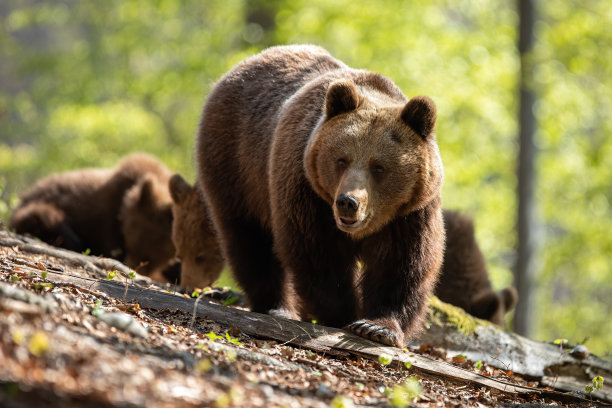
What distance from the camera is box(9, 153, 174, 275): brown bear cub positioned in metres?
9.23

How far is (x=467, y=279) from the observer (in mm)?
8719

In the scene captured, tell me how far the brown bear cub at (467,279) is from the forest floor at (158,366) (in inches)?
117

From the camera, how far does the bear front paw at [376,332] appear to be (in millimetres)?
5414

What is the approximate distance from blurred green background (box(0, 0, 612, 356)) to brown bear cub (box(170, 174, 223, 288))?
5.88 metres

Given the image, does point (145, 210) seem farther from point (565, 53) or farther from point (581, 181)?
point (581, 181)

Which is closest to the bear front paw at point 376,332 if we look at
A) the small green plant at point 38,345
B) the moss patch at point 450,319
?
the moss patch at point 450,319

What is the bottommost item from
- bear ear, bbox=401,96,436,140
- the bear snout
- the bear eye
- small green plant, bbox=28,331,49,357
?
small green plant, bbox=28,331,49,357

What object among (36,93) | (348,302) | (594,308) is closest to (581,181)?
(594,308)

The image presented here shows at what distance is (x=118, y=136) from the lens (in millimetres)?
17203

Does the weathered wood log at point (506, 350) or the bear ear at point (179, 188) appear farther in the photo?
the bear ear at point (179, 188)

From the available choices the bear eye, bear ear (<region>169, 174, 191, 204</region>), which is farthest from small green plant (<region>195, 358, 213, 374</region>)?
bear ear (<region>169, 174, 191, 204</region>)

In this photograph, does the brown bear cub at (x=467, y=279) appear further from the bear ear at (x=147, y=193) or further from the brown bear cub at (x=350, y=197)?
the bear ear at (x=147, y=193)

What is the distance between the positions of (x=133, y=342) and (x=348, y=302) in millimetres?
2581

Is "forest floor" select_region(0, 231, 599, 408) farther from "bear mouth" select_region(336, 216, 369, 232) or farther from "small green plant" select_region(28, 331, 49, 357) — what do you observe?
"bear mouth" select_region(336, 216, 369, 232)
